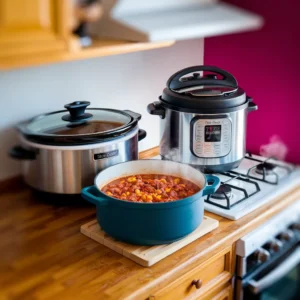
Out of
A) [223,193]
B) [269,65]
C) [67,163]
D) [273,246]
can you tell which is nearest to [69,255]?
[67,163]

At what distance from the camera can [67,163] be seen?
1.34 meters

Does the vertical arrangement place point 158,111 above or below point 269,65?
below

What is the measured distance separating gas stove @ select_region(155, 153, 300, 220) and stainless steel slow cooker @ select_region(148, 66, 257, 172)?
0.06 metres

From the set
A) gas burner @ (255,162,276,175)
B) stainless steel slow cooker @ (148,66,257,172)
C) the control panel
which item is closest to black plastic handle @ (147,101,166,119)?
stainless steel slow cooker @ (148,66,257,172)

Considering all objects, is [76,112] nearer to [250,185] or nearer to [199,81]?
[199,81]

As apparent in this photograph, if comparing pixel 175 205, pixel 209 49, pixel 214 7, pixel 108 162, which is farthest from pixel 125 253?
pixel 209 49

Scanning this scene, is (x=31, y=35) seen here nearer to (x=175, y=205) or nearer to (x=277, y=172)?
(x=175, y=205)

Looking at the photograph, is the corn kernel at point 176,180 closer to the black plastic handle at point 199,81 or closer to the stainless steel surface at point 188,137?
the stainless steel surface at point 188,137

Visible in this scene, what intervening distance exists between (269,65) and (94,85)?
1.94 ft

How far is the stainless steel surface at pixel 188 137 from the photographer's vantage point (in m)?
1.51

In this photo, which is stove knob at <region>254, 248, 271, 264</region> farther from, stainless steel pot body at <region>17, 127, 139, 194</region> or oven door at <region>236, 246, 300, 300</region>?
stainless steel pot body at <region>17, 127, 139, 194</region>

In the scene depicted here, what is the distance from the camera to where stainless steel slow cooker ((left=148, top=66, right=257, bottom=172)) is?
1.49 metres

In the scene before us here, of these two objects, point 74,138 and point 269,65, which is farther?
point 269,65

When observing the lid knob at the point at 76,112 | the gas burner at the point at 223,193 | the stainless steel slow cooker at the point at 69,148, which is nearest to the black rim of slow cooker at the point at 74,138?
the stainless steel slow cooker at the point at 69,148
